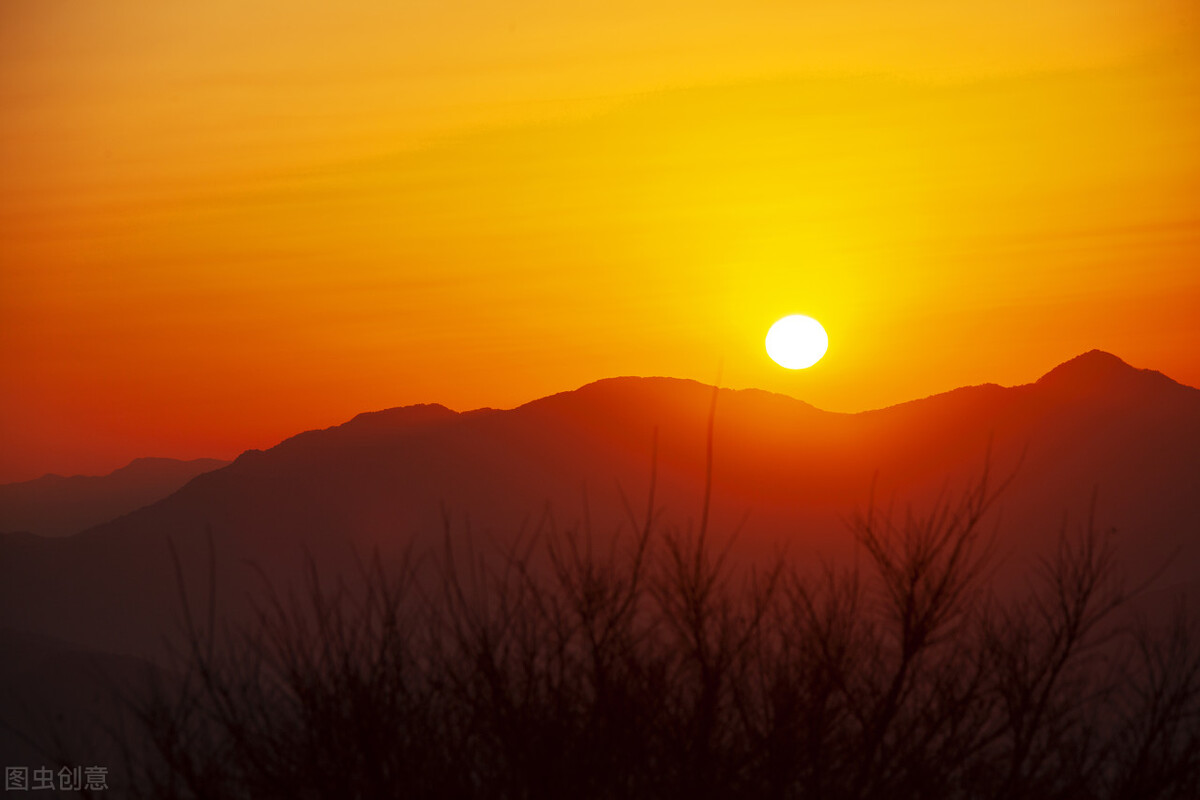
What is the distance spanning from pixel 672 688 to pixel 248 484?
513 ft

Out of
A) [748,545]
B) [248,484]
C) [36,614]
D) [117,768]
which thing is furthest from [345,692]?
[248,484]

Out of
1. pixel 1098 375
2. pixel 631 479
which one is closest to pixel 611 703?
pixel 631 479

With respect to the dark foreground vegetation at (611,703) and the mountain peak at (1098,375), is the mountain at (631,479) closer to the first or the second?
the mountain peak at (1098,375)

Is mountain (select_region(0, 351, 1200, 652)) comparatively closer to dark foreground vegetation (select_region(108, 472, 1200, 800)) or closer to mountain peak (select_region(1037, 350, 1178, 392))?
mountain peak (select_region(1037, 350, 1178, 392))

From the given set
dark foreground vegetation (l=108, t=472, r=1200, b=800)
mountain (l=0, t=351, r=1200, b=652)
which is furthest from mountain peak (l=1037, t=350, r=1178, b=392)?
dark foreground vegetation (l=108, t=472, r=1200, b=800)

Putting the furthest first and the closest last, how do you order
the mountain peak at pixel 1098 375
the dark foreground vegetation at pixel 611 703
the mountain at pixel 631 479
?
1. the mountain peak at pixel 1098 375
2. the mountain at pixel 631 479
3. the dark foreground vegetation at pixel 611 703

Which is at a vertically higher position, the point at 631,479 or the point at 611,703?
the point at 611,703

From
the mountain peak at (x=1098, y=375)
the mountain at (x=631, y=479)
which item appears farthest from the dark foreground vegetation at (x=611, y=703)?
the mountain peak at (x=1098, y=375)

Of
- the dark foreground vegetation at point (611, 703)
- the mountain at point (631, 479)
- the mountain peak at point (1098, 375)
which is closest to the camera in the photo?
the dark foreground vegetation at point (611, 703)

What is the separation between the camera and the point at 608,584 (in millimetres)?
8875

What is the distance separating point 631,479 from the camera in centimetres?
15050

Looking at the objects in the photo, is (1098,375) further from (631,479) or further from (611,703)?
(611,703)

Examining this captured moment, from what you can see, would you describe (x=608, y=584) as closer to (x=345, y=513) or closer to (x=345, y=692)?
(x=345, y=692)

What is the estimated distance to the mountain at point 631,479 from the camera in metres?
124
